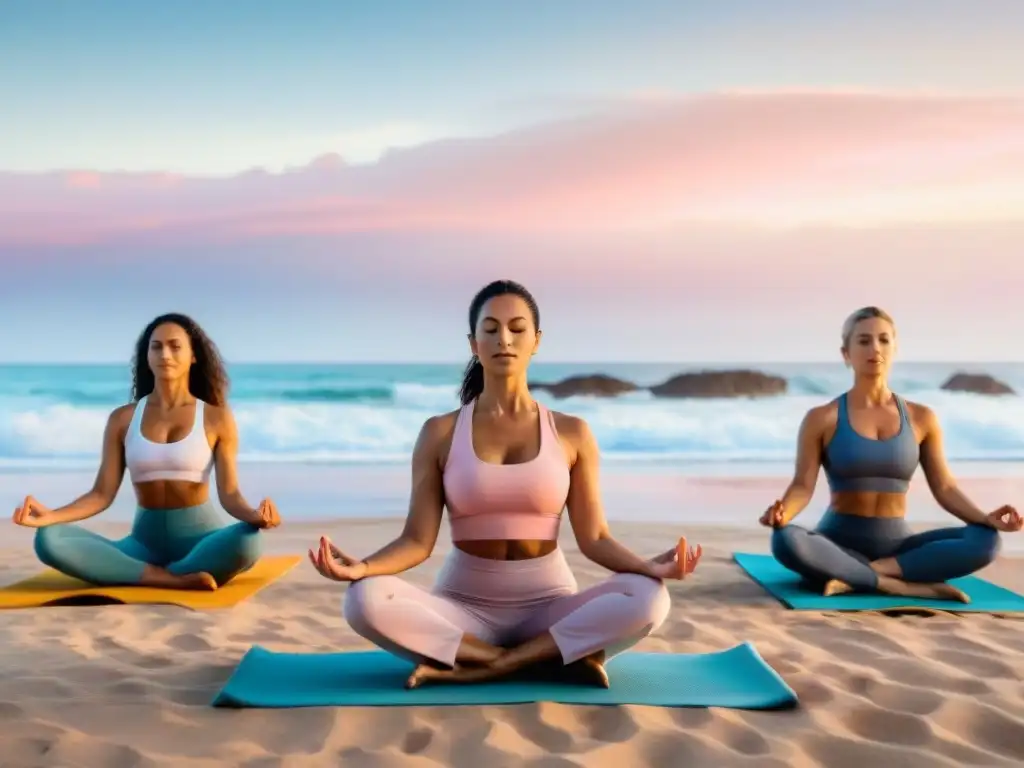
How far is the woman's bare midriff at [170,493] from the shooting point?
5.64 meters

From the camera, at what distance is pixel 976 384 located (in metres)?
28.9

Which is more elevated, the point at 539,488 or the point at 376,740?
the point at 539,488

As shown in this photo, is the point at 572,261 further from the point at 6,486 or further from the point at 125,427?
the point at 125,427

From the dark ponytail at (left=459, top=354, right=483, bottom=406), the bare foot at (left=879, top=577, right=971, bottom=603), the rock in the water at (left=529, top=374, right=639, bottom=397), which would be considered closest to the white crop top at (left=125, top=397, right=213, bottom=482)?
the dark ponytail at (left=459, top=354, right=483, bottom=406)

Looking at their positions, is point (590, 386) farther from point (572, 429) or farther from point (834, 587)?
point (572, 429)

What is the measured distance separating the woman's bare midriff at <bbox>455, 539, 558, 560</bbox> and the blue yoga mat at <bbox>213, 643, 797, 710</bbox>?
1.39 feet

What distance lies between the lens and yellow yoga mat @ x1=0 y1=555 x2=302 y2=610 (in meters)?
5.23

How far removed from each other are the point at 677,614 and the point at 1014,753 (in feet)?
6.80

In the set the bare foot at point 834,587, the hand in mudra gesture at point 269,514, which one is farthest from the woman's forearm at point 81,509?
the bare foot at point 834,587

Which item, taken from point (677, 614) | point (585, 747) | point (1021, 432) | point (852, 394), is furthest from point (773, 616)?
point (1021, 432)

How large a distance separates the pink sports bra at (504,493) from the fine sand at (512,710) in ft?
1.95

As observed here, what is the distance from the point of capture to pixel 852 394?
563cm

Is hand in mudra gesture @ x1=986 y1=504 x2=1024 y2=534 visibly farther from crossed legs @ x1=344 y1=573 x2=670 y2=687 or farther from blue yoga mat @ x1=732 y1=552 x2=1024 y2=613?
crossed legs @ x1=344 y1=573 x2=670 y2=687

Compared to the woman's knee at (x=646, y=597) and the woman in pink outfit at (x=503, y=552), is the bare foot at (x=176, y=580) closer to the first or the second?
the woman in pink outfit at (x=503, y=552)
